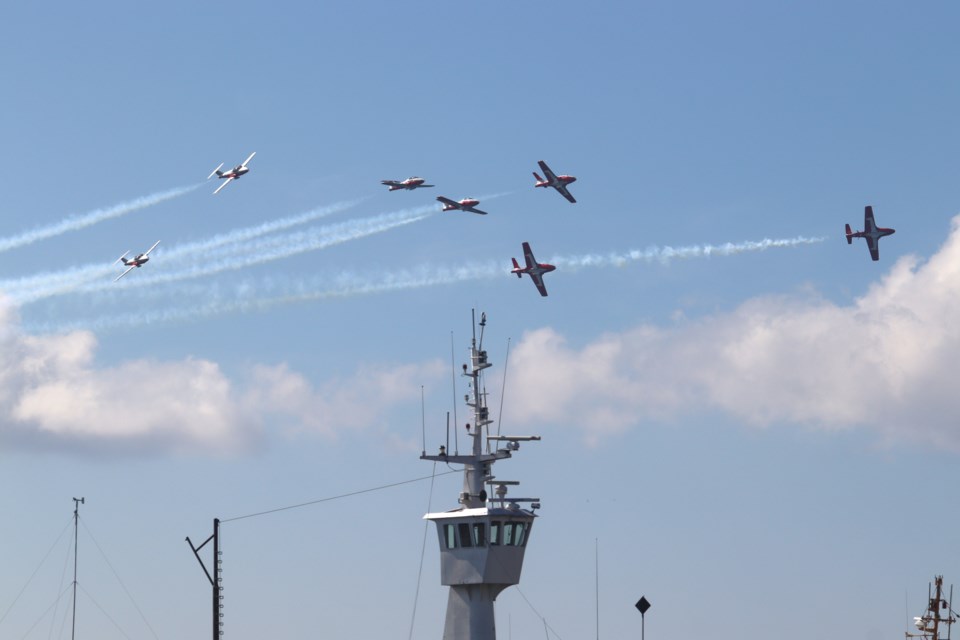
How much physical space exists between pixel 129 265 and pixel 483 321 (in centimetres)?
7780

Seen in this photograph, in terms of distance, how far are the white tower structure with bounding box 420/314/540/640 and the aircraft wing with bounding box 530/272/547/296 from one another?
67.8 meters

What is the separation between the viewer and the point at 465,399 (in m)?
82.7

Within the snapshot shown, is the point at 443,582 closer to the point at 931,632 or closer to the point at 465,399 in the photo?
the point at 465,399

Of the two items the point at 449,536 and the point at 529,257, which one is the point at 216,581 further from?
the point at 529,257

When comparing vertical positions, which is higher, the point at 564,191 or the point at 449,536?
the point at 564,191

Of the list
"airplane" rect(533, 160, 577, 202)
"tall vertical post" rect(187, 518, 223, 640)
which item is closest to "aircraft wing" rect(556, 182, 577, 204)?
"airplane" rect(533, 160, 577, 202)

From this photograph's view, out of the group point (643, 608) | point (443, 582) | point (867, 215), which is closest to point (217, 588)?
point (443, 582)

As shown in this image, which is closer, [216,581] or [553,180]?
[216,581]

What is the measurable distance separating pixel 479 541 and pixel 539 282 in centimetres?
7109

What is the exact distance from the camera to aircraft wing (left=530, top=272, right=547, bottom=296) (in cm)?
14850

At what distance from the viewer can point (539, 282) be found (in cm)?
14900

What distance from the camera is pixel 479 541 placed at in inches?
3142

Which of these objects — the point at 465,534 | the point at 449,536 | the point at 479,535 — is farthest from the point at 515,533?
the point at 449,536

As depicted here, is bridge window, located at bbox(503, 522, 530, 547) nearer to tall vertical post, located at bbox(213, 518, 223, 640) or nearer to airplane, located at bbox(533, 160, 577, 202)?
tall vertical post, located at bbox(213, 518, 223, 640)
